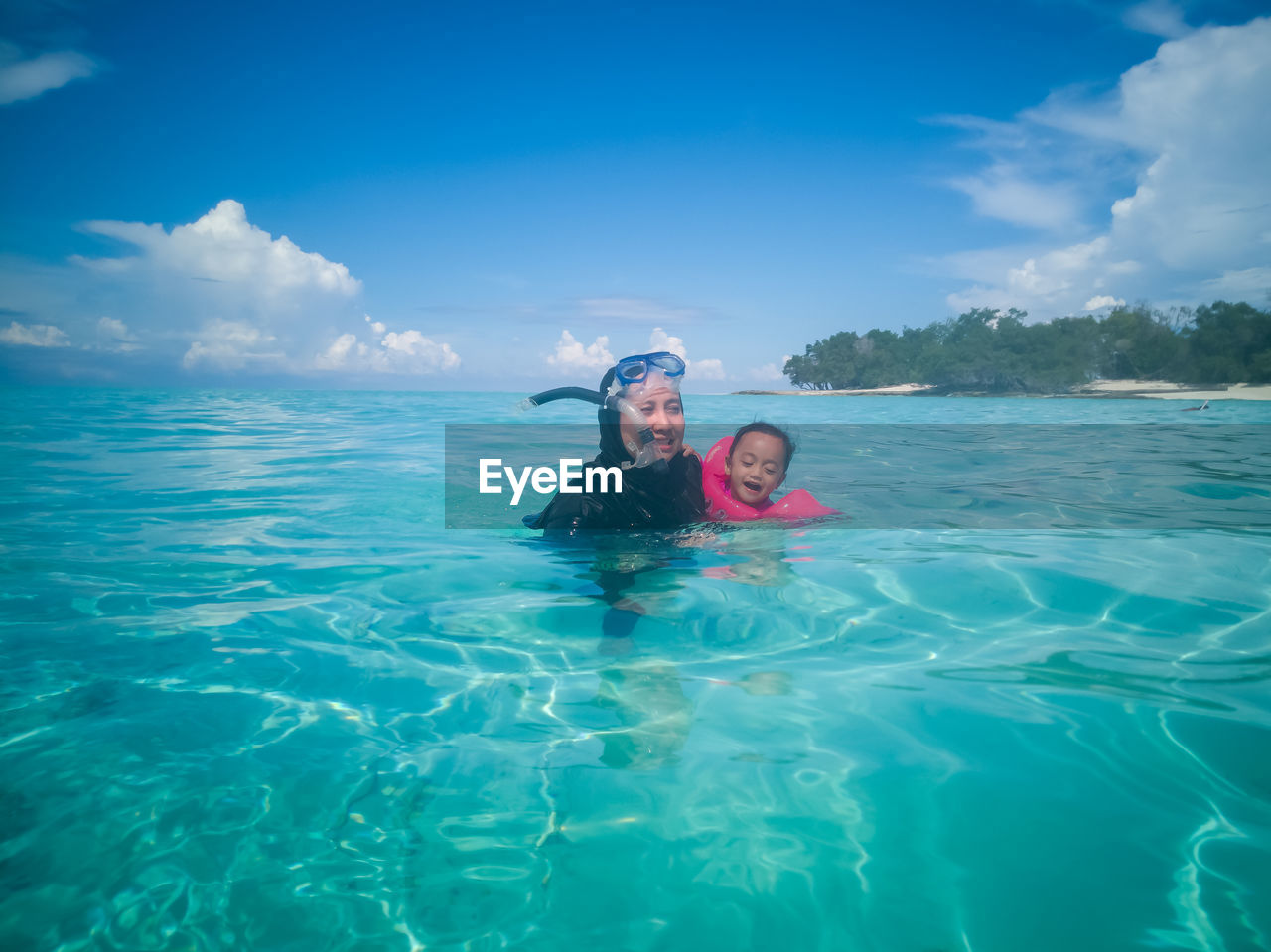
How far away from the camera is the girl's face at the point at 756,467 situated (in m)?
4.84

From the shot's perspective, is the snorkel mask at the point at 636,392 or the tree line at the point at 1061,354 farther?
the tree line at the point at 1061,354

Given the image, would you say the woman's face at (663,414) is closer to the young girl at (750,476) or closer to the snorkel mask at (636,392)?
the snorkel mask at (636,392)

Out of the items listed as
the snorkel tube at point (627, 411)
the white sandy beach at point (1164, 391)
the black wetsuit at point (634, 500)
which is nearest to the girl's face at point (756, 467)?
the black wetsuit at point (634, 500)

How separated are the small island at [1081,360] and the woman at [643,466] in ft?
141

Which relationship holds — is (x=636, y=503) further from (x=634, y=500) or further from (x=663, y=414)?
(x=663, y=414)

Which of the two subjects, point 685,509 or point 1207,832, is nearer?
point 1207,832

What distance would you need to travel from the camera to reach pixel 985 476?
7.81 metres

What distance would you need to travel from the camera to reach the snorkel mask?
374cm

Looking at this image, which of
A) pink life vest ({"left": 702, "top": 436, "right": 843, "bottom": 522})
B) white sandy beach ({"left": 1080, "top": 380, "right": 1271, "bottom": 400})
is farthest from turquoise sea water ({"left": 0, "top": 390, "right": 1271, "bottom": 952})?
white sandy beach ({"left": 1080, "top": 380, "right": 1271, "bottom": 400})

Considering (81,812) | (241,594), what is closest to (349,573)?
(241,594)

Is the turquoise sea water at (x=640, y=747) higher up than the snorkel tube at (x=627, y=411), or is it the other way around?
the snorkel tube at (x=627, y=411)

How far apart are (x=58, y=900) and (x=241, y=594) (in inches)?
88.3

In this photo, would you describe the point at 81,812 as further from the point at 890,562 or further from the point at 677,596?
the point at 890,562

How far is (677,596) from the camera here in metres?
3.44
